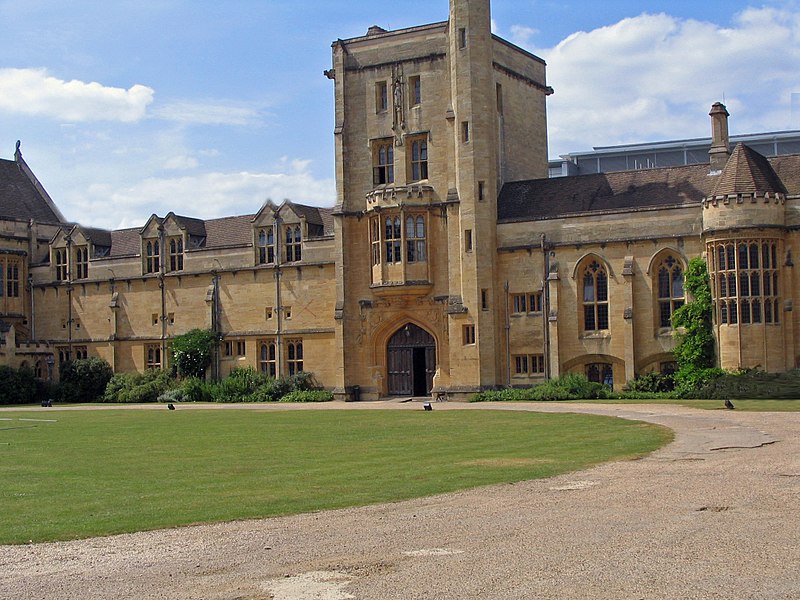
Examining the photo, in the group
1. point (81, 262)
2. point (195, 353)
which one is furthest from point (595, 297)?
point (81, 262)

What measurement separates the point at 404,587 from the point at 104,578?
3.32m

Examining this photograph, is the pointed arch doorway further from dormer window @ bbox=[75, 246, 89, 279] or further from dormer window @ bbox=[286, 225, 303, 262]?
dormer window @ bbox=[75, 246, 89, 279]

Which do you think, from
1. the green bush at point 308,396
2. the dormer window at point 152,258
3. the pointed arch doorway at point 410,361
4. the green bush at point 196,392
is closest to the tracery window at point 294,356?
the green bush at point 308,396

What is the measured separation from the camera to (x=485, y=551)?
12516 millimetres

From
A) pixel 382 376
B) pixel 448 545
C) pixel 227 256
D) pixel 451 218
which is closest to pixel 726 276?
pixel 451 218

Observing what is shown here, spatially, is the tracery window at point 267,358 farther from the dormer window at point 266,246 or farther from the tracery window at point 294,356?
the dormer window at point 266,246

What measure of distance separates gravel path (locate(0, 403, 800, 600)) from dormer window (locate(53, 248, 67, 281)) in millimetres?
49074

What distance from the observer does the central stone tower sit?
157ft

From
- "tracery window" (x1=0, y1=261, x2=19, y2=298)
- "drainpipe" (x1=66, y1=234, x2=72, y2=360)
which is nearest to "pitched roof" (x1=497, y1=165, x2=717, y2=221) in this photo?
"drainpipe" (x1=66, y1=234, x2=72, y2=360)

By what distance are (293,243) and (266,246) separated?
5.28ft

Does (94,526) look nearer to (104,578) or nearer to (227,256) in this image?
(104,578)

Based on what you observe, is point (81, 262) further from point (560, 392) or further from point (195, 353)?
point (560, 392)

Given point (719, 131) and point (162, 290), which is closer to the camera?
point (719, 131)

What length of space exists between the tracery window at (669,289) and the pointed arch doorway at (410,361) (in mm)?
10499
